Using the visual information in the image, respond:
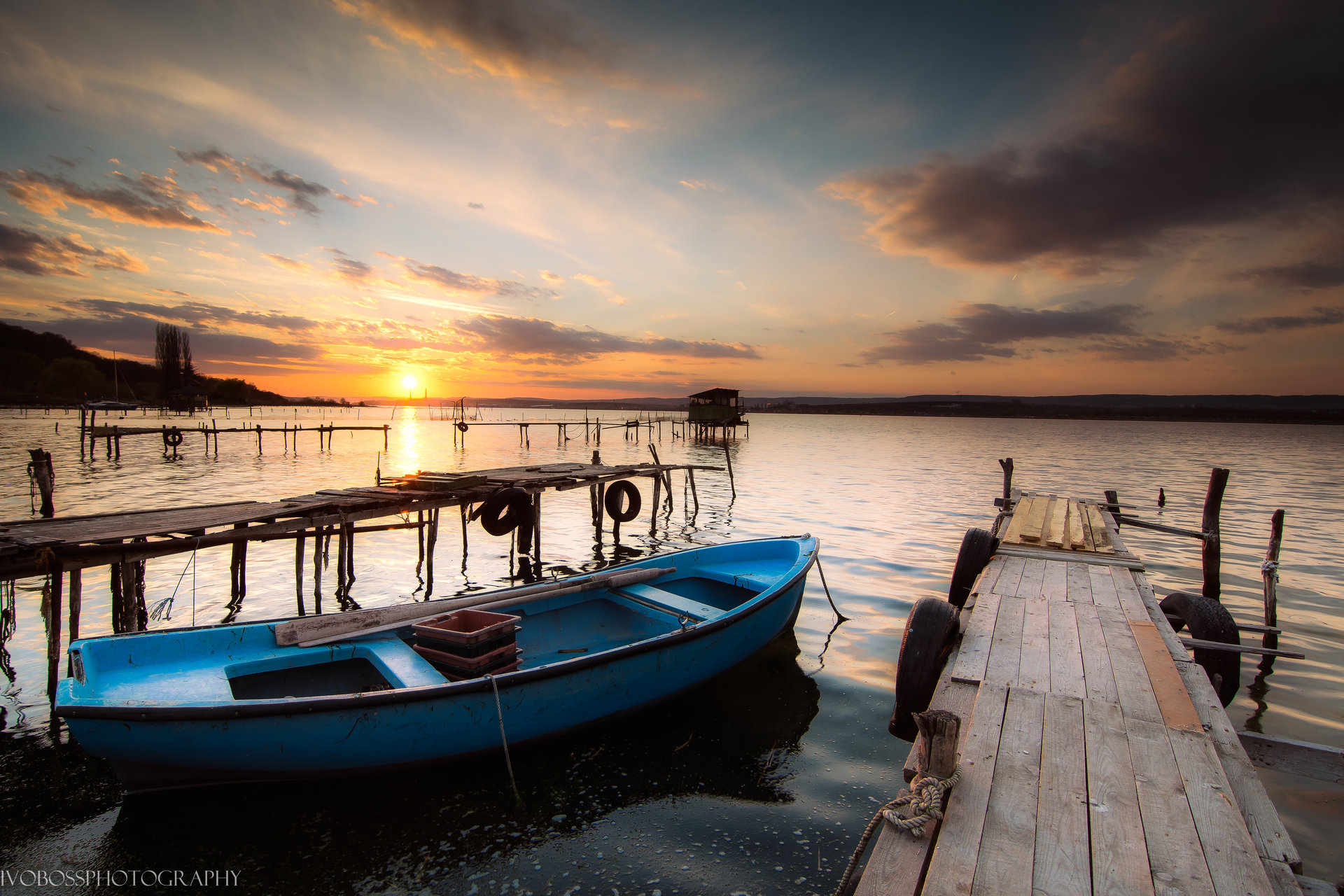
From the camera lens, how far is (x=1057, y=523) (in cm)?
1188

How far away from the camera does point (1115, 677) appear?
4754 mm

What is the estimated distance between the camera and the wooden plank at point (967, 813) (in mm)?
2740

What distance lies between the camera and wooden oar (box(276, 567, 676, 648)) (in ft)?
20.2

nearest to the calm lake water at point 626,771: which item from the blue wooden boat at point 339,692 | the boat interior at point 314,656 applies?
the blue wooden boat at point 339,692

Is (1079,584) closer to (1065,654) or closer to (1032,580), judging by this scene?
(1032,580)

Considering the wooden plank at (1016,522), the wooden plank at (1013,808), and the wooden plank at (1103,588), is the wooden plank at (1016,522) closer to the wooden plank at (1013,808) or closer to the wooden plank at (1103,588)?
the wooden plank at (1103,588)

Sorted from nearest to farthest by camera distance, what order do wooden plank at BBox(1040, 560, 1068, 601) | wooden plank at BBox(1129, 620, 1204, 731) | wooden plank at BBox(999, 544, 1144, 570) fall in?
wooden plank at BBox(1129, 620, 1204, 731)
wooden plank at BBox(1040, 560, 1068, 601)
wooden plank at BBox(999, 544, 1144, 570)

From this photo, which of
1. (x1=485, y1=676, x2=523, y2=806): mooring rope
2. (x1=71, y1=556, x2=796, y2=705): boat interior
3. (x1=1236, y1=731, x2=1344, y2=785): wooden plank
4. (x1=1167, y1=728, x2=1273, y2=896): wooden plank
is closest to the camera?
(x1=1167, y1=728, x2=1273, y2=896): wooden plank

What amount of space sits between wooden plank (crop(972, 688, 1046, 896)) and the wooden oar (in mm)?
5363

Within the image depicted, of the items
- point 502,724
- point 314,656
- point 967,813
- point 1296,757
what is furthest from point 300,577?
point 1296,757

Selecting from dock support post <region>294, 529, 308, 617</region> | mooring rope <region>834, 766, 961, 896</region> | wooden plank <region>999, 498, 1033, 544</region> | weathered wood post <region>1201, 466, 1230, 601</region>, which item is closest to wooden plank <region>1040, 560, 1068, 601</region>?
wooden plank <region>999, 498, 1033, 544</region>

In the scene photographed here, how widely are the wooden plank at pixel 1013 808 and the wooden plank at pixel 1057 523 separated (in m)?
6.91

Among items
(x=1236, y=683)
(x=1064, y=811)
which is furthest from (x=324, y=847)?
(x=1236, y=683)

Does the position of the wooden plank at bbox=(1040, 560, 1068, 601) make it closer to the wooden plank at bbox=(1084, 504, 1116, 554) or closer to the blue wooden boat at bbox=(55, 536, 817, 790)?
the wooden plank at bbox=(1084, 504, 1116, 554)
